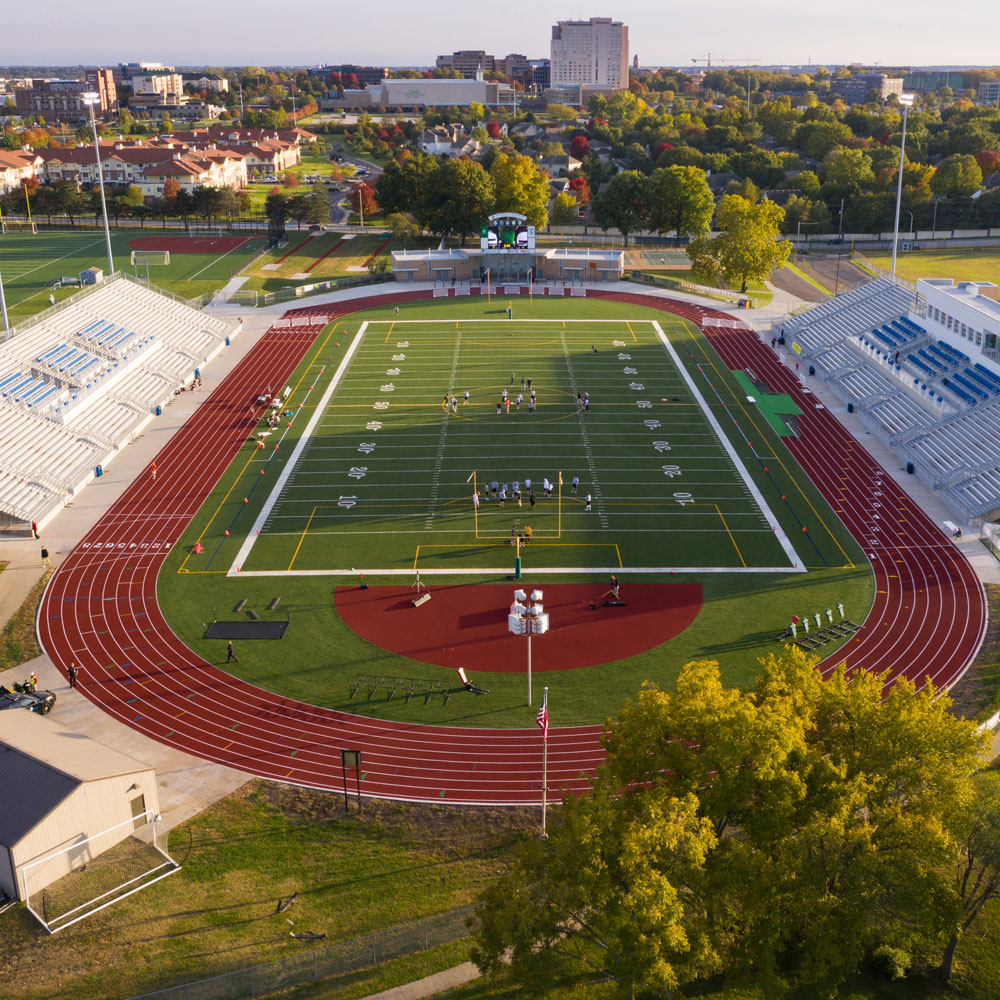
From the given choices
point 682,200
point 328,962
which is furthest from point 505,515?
point 682,200

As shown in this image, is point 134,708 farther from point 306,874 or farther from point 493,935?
point 493,935

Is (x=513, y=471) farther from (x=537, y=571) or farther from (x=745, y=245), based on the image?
(x=745, y=245)

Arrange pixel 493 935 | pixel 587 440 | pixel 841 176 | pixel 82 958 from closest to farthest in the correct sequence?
pixel 493 935 → pixel 82 958 → pixel 587 440 → pixel 841 176

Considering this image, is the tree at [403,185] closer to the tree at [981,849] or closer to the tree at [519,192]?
the tree at [519,192]

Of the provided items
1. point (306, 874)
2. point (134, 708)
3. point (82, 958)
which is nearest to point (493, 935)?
point (306, 874)

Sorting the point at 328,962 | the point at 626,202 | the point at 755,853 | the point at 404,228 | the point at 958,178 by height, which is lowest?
the point at 328,962
